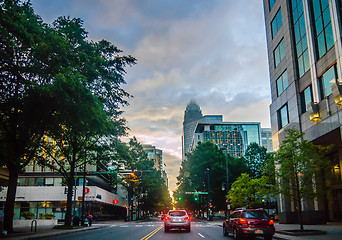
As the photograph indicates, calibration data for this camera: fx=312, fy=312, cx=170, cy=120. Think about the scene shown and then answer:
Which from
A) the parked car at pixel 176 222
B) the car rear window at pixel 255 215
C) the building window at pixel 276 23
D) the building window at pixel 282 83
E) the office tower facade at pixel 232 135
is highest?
the office tower facade at pixel 232 135

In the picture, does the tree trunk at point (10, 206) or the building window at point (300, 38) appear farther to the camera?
the building window at point (300, 38)

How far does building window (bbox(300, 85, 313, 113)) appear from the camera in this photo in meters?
28.7

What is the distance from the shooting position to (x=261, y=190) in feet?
73.7

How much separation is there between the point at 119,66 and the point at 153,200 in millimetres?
54768

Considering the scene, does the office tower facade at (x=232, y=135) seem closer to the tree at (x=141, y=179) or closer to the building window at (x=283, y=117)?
the tree at (x=141, y=179)

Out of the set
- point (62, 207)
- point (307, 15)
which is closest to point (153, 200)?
point (62, 207)

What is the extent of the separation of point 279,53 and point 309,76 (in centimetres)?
849

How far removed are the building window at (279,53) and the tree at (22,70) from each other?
25632 millimetres

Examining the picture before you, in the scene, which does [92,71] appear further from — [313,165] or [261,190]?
[313,165]

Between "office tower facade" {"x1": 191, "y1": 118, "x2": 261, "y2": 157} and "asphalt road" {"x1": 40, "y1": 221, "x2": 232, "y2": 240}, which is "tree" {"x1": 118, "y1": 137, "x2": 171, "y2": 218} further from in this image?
"office tower facade" {"x1": 191, "y1": 118, "x2": 261, "y2": 157}

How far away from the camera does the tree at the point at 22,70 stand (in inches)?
663

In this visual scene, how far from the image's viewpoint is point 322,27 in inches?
1030

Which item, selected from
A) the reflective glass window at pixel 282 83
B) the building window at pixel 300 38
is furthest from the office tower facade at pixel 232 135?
the building window at pixel 300 38

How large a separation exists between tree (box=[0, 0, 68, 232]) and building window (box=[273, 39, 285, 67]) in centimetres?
2563
